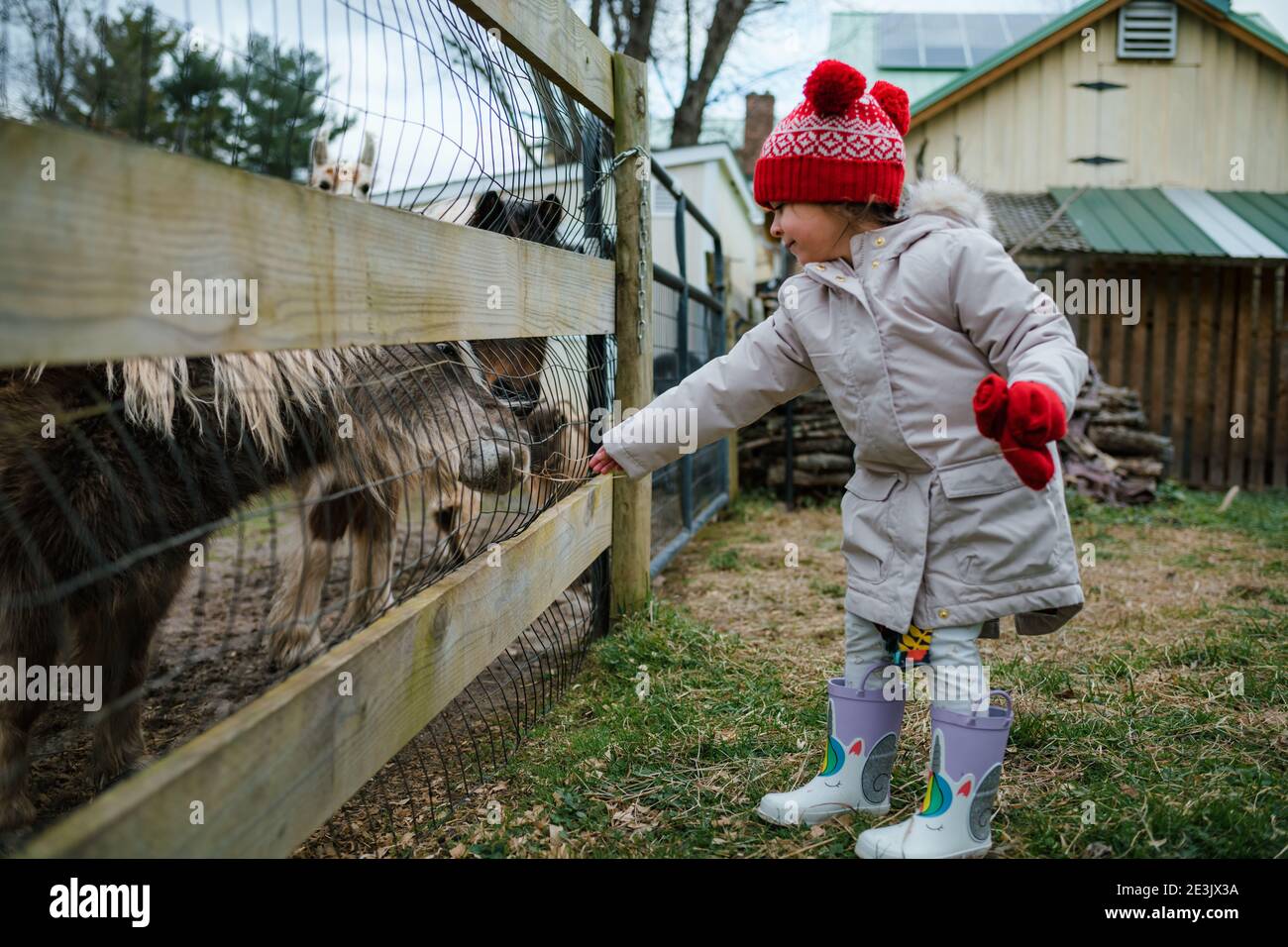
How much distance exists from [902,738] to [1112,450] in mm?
6407

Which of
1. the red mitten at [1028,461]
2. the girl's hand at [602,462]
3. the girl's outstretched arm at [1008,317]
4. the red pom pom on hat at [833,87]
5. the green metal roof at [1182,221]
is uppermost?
the green metal roof at [1182,221]

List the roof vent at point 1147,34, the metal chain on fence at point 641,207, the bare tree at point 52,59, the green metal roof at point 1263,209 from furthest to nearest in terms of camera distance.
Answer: the roof vent at point 1147,34 < the green metal roof at point 1263,209 < the metal chain on fence at point 641,207 < the bare tree at point 52,59

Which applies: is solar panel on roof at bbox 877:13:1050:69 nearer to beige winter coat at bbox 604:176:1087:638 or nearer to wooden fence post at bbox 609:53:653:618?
wooden fence post at bbox 609:53:653:618

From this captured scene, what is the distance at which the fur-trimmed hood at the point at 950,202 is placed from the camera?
7.07 ft

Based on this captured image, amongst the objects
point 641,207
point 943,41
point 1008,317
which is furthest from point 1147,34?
point 1008,317

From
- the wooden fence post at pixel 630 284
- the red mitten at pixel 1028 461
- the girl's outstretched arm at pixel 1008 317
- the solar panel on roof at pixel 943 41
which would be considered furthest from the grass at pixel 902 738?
the solar panel on roof at pixel 943 41

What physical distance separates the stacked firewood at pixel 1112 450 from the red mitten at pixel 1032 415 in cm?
638

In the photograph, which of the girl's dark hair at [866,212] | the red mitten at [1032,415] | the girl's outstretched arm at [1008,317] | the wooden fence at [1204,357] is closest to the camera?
the red mitten at [1032,415]

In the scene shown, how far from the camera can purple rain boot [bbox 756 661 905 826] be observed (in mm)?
2199

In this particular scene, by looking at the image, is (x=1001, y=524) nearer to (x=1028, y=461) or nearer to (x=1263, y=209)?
(x=1028, y=461)

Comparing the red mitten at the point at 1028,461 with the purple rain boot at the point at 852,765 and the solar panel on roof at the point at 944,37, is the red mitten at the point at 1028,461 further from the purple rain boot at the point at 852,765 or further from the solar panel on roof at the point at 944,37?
the solar panel on roof at the point at 944,37

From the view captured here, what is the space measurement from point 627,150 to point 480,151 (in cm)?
109

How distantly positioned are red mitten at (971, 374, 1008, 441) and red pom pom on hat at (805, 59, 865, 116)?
0.81 metres

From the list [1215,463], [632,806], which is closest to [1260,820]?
[632,806]
